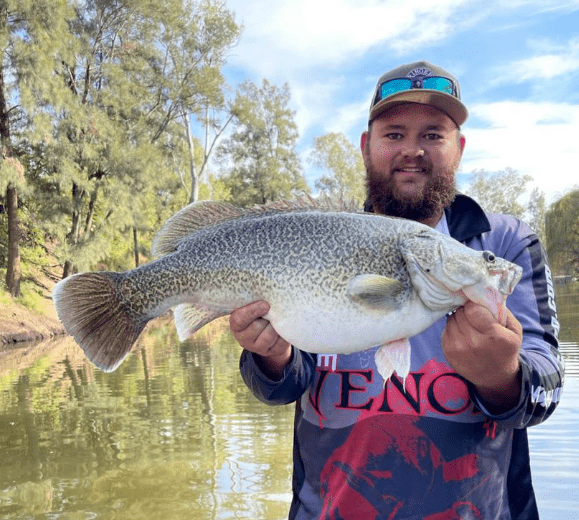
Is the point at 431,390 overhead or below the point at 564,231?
below

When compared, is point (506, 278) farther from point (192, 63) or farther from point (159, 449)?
point (192, 63)

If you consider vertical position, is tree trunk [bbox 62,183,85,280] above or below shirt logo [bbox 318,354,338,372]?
above

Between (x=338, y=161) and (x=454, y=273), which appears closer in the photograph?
(x=454, y=273)

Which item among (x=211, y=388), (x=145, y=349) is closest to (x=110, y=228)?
(x=145, y=349)

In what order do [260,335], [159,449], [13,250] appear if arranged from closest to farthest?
1. [260,335]
2. [159,449]
3. [13,250]

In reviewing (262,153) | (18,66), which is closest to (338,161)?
(262,153)

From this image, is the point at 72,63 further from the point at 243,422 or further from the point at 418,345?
the point at 418,345

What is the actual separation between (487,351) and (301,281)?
2.26 ft

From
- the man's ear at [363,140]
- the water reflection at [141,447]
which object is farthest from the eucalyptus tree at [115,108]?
the man's ear at [363,140]

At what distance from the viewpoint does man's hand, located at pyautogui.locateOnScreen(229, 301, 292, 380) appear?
2.19m

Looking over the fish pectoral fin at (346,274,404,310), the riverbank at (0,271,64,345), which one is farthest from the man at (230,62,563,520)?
the riverbank at (0,271,64,345)

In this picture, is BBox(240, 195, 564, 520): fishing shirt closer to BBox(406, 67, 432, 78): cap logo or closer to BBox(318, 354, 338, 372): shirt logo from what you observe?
BBox(318, 354, 338, 372): shirt logo

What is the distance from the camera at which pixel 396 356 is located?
2090 mm

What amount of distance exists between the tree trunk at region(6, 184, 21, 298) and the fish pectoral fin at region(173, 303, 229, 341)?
18031mm
